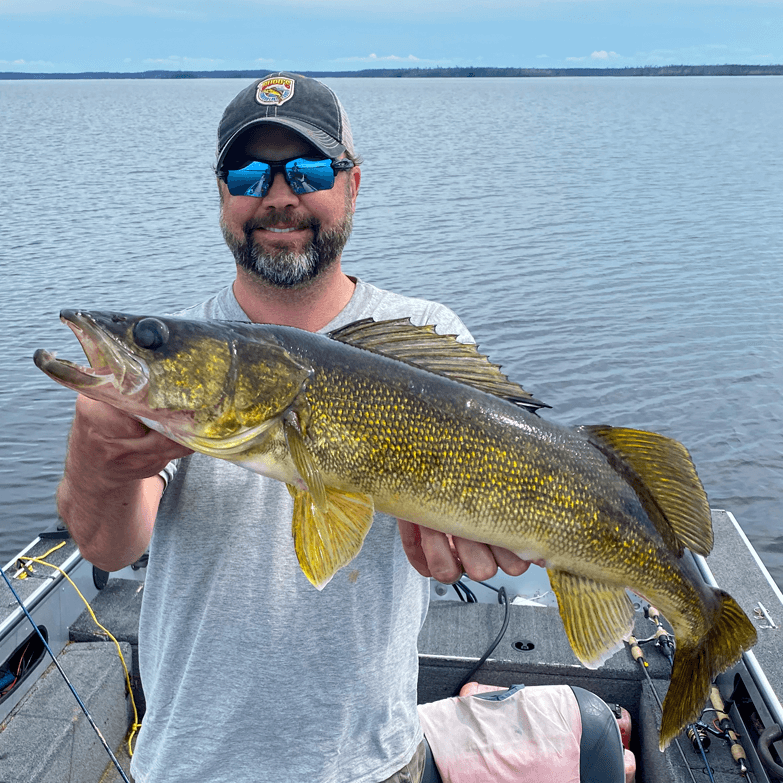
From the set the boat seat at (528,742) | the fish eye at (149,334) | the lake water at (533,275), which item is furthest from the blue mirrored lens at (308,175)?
the lake water at (533,275)

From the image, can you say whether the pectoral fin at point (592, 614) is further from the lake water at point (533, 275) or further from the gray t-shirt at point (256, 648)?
the lake water at point (533, 275)

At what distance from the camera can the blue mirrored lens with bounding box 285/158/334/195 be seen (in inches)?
120

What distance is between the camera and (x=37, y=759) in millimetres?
4398

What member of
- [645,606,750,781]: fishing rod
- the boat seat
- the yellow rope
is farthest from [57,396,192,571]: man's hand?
[645,606,750,781]: fishing rod

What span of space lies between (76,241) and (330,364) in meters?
19.7

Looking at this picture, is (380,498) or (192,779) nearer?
(380,498)

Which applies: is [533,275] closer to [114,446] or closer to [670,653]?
[670,653]

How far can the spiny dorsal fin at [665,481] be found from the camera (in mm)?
2660

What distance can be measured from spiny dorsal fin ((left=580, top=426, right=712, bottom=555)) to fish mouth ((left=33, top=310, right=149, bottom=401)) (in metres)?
1.43

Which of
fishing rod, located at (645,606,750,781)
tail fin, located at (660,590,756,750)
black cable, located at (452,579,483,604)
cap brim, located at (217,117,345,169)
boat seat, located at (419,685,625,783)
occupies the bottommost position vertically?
fishing rod, located at (645,606,750,781)

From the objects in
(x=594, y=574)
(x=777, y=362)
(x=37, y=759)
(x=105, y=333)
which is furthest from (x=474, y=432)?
(x=777, y=362)

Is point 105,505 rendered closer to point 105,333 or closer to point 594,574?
point 105,333

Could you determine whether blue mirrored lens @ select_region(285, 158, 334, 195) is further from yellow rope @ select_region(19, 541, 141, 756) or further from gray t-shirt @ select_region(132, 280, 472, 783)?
yellow rope @ select_region(19, 541, 141, 756)

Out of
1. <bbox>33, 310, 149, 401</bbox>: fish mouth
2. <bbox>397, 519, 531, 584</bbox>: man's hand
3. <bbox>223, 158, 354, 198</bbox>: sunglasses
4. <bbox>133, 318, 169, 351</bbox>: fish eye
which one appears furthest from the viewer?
<bbox>223, 158, 354, 198</bbox>: sunglasses
